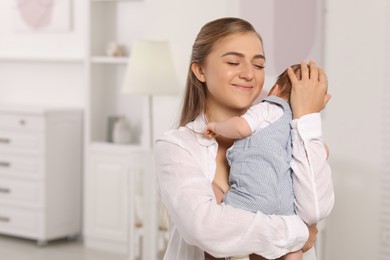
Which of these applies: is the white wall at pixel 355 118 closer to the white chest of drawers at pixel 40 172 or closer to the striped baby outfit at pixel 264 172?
the white chest of drawers at pixel 40 172

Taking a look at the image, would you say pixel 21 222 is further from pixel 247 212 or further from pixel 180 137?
pixel 247 212

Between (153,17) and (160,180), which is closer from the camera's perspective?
(160,180)

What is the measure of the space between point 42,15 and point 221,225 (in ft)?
16.0

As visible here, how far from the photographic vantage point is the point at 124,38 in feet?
19.3

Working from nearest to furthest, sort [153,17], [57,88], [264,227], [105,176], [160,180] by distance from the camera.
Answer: [264,227] < [160,180] < [153,17] < [105,176] < [57,88]

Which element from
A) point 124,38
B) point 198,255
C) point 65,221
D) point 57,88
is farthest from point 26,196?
point 198,255

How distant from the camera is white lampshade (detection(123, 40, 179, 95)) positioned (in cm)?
495

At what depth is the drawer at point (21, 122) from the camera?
576cm

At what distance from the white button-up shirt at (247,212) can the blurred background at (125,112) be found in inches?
99.0

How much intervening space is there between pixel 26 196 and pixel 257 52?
4.39m

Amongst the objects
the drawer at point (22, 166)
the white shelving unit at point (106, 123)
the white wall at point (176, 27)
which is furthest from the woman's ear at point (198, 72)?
the drawer at point (22, 166)

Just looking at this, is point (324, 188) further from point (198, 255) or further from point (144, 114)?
point (144, 114)

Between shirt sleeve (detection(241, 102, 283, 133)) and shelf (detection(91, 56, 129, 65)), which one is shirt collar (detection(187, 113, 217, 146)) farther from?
shelf (detection(91, 56, 129, 65))

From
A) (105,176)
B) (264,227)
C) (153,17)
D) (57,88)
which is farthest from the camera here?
(57,88)
